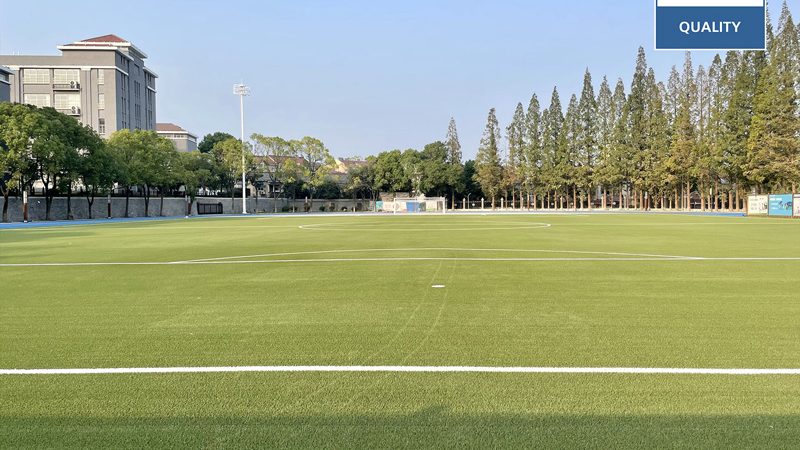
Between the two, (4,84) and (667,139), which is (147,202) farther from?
(667,139)

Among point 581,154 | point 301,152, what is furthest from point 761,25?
point 301,152

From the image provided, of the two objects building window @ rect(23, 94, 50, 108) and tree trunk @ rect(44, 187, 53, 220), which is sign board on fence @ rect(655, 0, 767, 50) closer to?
tree trunk @ rect(44, 187, 53, 220)

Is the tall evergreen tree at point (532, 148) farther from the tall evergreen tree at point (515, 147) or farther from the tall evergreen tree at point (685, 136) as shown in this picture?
the tall evergreen tree at point (685, 136)

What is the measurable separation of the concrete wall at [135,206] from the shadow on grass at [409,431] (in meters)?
55.6

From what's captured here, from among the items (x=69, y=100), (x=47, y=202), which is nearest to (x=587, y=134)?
(x=47, y=202)

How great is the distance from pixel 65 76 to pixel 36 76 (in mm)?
3833

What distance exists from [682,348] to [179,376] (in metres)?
4.72

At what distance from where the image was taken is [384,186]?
99938 mm

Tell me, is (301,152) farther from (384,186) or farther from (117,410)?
(117,410)

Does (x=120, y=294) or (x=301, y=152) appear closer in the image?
(x=120, y=294)

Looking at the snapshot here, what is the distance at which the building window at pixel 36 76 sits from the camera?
76562 millimetres

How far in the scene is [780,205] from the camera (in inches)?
1807

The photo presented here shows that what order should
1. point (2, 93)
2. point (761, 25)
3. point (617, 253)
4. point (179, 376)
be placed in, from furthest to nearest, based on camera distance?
1. point (2, 93)
2. point (617, 253)
3. point (761, 25)
4. point (179, 376)

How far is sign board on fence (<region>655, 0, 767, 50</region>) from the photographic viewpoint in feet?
46.0
